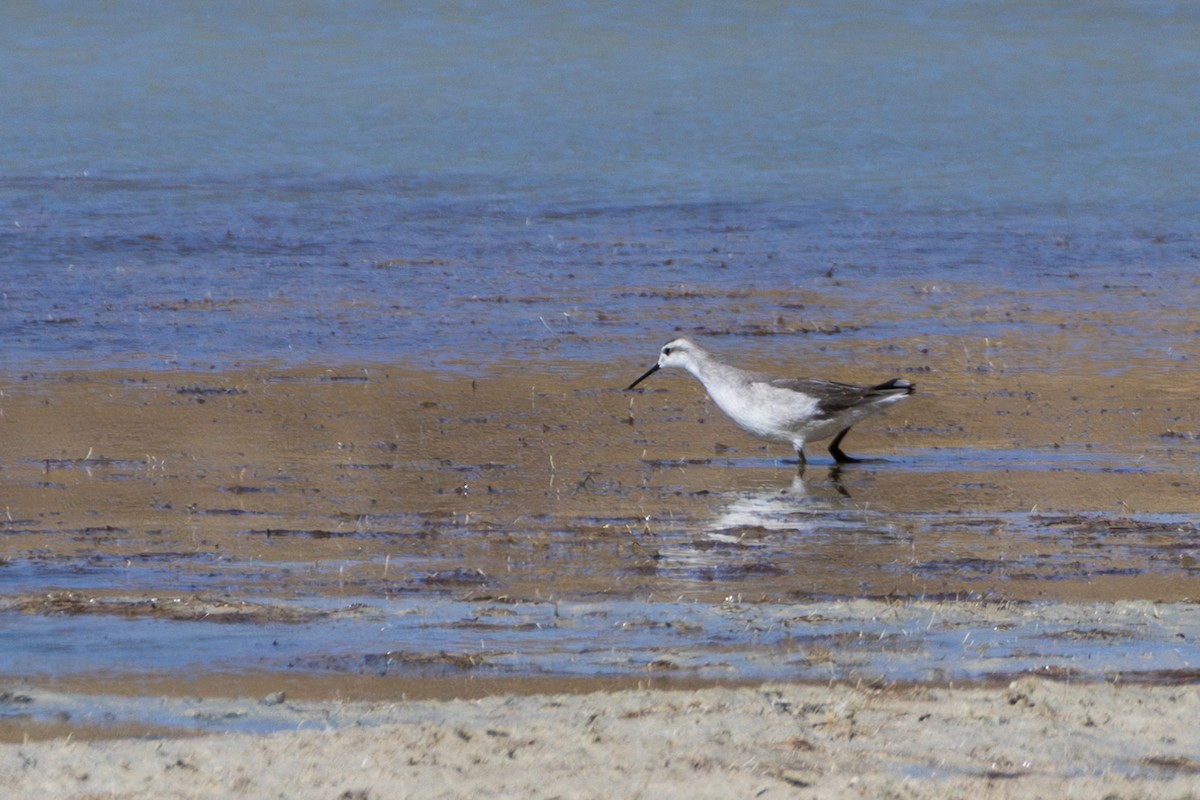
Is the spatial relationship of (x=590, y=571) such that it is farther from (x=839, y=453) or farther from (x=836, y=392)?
(x=839, y=453)

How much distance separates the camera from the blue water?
16953 mm

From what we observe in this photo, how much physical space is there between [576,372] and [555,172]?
13932mm

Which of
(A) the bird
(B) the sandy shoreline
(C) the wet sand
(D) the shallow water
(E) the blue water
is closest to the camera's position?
(B) the sandy shoreline

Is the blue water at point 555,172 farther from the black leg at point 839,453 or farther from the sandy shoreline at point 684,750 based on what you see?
the sandy shoreline at point 684,750

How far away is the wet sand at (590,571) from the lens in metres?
5.39

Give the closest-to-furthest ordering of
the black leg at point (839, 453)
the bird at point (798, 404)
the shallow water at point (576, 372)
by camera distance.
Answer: the shallow water at point (576, 372) → the bird at point (798, 404) → the black leg at point (839, 453)

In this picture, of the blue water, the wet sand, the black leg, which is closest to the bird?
the black leg

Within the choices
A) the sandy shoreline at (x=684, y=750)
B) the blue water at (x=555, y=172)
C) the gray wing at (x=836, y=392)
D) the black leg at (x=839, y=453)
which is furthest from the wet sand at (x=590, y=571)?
the blue water at (x=555, y=172)

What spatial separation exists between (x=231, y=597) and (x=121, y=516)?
5.96 ft

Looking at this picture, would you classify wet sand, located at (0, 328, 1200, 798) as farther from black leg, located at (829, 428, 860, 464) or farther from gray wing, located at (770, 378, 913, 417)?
gray wing, located at (770, 378, 913, 417)

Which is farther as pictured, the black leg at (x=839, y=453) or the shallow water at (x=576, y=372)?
the black leg at (x=839, y=453)

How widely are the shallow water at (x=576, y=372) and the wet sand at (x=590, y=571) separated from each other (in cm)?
4

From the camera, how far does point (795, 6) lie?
4716cm

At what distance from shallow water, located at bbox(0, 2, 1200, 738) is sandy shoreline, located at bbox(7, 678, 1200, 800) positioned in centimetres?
49
